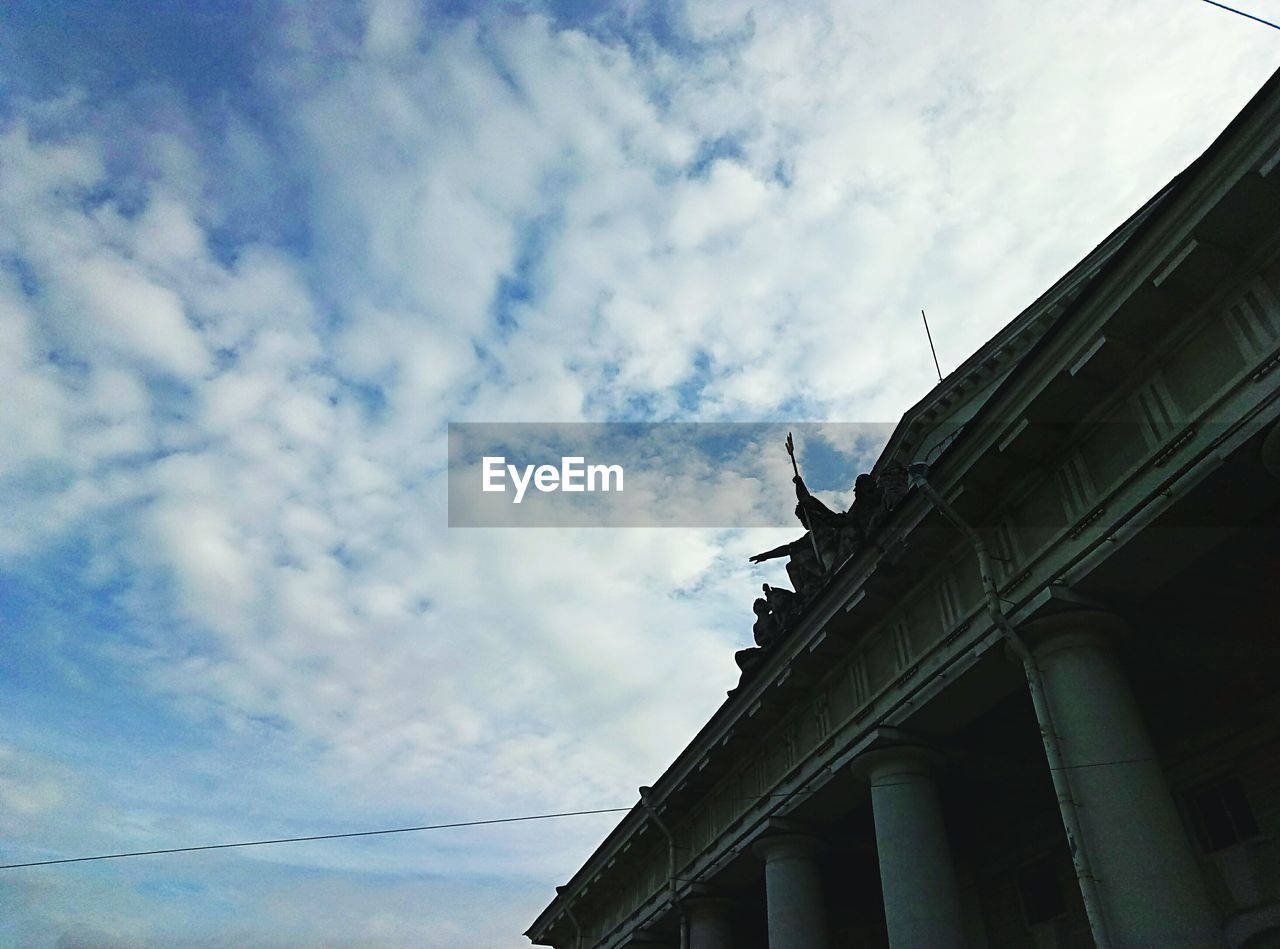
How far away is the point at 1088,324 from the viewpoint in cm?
1030

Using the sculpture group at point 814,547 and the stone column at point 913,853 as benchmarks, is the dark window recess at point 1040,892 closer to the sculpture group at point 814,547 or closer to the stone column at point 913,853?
the stone column at point 913,853

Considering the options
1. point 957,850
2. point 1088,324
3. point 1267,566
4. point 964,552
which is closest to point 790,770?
point 957,850

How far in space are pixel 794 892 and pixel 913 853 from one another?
387cm

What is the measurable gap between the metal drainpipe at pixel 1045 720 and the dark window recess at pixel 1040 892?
5.40 meters

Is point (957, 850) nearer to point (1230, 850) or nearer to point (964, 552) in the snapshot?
point (1230, 850)

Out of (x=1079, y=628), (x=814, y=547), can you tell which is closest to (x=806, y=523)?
(x=814, y=547)

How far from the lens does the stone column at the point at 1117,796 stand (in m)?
8.88

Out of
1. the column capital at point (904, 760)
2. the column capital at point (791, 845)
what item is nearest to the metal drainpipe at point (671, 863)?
the column capital at point (791, 845)

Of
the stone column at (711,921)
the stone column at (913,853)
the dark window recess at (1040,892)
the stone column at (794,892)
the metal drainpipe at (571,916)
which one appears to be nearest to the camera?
the stone column at (913,853)

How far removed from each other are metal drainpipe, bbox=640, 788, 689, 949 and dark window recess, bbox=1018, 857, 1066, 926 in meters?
7.00

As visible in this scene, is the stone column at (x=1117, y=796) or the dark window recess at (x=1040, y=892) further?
the dark window recess at (x=1040, y=892)

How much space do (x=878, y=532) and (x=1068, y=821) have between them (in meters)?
4.85

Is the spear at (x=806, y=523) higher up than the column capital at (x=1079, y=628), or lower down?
higher up

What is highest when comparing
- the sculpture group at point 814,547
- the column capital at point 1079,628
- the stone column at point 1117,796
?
the sculpture group at point 814,547
